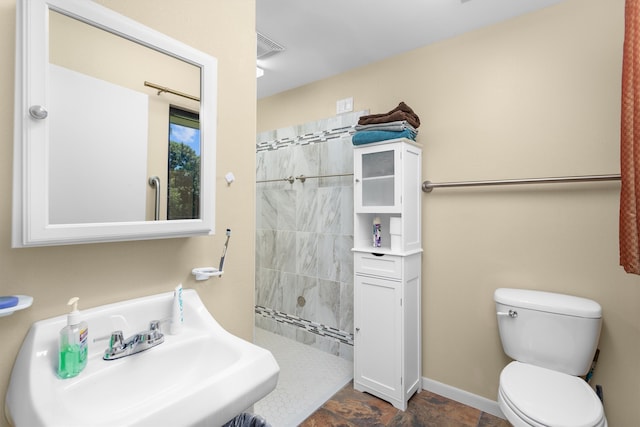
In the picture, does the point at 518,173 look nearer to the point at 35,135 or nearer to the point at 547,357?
the point at 547,357

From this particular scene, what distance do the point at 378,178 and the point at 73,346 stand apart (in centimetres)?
169

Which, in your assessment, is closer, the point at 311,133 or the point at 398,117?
the point at 398,117

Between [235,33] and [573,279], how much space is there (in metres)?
2.02

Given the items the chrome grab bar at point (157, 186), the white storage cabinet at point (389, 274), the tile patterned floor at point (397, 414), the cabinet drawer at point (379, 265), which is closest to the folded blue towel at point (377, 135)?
the white storage cabinet at point (389, 274)

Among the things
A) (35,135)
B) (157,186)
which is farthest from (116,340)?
(35,135)

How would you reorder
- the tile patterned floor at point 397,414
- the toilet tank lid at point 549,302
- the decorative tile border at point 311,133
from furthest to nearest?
the decorative tile border at point 311,133
the tile patterned floor at point 397,414
the toilet tank lid at point 549,302

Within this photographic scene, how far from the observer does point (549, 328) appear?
153cm

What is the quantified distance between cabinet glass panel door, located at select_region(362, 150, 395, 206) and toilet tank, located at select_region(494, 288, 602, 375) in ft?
2.80

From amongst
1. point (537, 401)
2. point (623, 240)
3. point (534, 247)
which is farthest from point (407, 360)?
point (623, 240)

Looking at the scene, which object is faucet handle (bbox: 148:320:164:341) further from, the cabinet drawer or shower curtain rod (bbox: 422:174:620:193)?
shower curtain rod (bbox: 422:174:620:193)

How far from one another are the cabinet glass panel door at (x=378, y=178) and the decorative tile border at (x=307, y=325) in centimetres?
116

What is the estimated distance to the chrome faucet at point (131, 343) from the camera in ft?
2.88

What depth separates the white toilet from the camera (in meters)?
1.21

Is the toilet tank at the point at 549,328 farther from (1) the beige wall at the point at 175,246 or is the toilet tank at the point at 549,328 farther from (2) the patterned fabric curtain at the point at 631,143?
Result: (1) the beige wall at the point at 175,246
